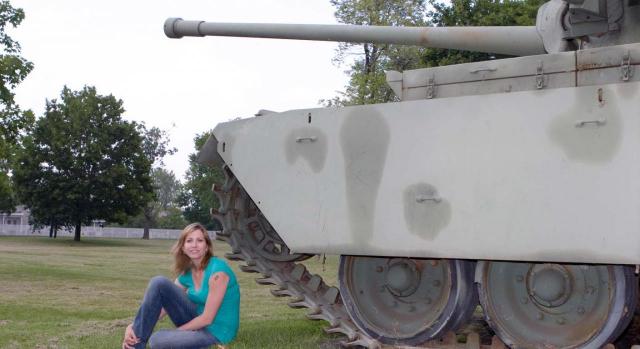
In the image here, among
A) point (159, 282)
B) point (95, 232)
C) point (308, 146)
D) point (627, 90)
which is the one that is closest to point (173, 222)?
point (95, 232)

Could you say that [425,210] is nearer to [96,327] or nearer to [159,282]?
[159,282]

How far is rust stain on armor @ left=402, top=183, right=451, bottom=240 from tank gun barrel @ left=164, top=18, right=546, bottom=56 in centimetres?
249

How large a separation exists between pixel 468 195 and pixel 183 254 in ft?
6.87

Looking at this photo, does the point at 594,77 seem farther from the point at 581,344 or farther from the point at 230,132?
the point at 230,132

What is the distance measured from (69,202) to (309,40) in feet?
111

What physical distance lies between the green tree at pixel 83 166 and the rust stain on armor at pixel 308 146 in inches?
1354

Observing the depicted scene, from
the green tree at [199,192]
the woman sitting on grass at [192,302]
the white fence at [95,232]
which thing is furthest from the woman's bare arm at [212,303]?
the white fence at [95,232]

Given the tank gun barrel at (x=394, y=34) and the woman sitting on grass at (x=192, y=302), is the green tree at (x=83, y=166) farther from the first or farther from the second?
the woman sitting on grass at (x=192, y=302)

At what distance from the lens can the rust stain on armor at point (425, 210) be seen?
5.83 meters

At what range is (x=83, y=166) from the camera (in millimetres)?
41000

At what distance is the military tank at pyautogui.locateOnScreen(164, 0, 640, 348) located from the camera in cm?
528

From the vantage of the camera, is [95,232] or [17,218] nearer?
[95,232]

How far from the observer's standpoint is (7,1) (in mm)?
17625

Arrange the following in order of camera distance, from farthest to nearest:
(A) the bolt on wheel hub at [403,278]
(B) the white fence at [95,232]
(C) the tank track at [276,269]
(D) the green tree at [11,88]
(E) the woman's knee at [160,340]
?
(B) the white fence at [95,232] < (D) the green tree at [11,88] < (C) the tank track at [276,269] < (A) the bolt on wheel hub at [403,278] < (E) the woman's knee at [160,340]
